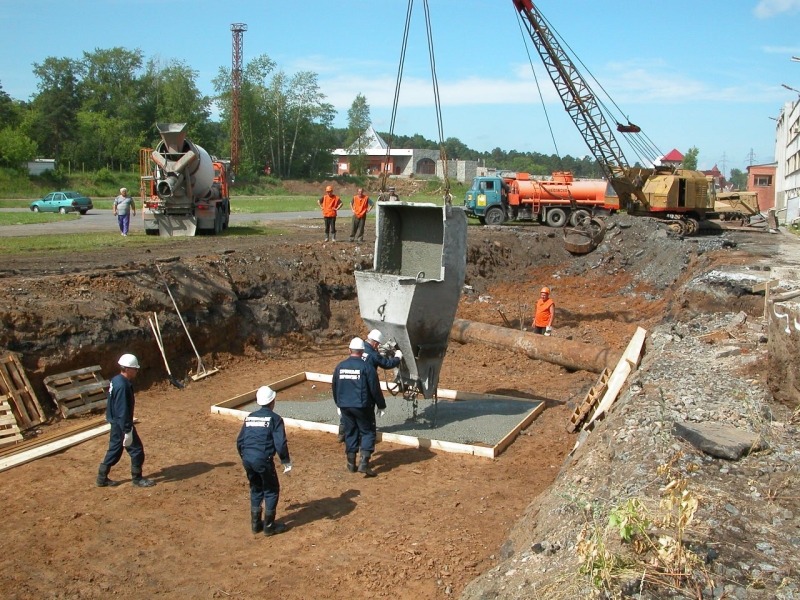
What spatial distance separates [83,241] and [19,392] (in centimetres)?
1039

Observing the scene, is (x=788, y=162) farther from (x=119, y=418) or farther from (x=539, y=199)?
(x=119, y=418)

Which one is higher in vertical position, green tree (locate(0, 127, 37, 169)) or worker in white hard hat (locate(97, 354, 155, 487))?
green tree (locate(0, 127, 37, 169))

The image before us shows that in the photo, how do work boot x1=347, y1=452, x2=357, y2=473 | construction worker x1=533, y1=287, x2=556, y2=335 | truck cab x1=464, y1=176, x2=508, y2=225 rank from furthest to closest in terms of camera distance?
truck cab x1=464, y1=176, x2=508, y2=225 → construction worker x1=533, y1=287, x2=556, y2=335 → work boot x1=347, y1=452, x2=357, y2=473

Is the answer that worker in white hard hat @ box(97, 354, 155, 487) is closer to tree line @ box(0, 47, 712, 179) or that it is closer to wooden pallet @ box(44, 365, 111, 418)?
wooden pallet @ box(44, 365, 111, 418)

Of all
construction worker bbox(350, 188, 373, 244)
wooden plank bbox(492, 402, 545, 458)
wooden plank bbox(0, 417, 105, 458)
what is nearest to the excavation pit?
wooden plank bbox(492, 402, 545, 458)

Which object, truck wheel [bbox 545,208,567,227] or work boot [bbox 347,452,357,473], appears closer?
work boot [bbox 347,452,357,473]

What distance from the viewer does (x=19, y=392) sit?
929 centimetres

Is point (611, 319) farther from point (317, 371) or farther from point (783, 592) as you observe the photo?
point (783, 592)

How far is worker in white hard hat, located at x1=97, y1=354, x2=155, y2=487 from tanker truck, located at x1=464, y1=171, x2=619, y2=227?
24.7m

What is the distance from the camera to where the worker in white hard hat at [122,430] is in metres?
7.45

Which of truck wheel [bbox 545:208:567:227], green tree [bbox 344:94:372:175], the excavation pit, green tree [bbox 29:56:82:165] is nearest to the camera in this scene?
the excavation pit

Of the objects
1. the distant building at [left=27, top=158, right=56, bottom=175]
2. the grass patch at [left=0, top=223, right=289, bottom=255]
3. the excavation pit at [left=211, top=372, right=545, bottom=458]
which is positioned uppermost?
the distant building at [left=27, top=158, right=56, bottom=175]

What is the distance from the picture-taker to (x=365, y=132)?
276ft

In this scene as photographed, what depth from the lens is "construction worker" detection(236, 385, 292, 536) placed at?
6.37 m
